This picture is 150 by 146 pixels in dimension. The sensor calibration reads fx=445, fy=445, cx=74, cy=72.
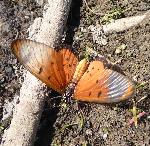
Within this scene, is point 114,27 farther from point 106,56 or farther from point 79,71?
point 79,71

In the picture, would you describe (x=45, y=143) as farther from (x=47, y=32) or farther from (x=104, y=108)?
(x=47, y=32)

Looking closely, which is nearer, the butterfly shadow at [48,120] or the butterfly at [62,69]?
the butterfly at [62,69]

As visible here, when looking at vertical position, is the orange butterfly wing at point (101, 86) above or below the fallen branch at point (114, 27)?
below

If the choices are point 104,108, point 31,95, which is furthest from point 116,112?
point 31,95

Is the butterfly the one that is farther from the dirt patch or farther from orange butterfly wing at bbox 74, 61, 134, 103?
the dirt patch

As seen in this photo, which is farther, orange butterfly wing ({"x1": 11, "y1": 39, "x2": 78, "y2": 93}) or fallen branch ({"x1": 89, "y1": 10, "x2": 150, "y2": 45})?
fallen branch ({"x1": 89, "y1": 10, "x2": 150, "y2": 45})

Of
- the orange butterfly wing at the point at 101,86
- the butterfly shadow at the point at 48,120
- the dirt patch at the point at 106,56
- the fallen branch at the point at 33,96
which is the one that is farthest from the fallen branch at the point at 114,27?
the butterfly shadow at the point at 48,120

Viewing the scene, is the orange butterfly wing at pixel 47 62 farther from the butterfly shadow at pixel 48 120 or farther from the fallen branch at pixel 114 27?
the fallen branch at pixel 114 27

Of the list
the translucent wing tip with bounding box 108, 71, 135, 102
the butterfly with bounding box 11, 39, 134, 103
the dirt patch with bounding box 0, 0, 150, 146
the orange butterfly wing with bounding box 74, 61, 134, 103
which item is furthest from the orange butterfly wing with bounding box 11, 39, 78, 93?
the translucent wing tip with bounding box 108, 71, 135, 102
